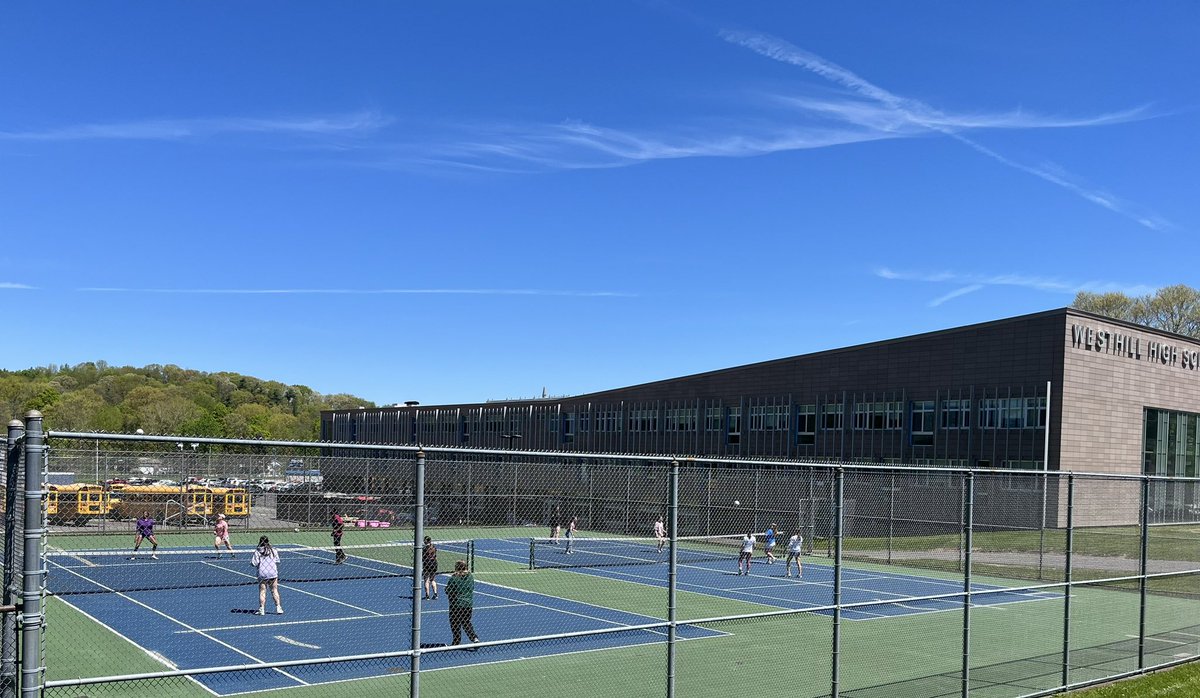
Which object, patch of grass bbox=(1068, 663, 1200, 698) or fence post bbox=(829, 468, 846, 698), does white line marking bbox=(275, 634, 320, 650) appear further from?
patch of grass bbox=(1068, 663, 1200, 698)

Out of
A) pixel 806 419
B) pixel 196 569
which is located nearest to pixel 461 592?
pixel 196 569

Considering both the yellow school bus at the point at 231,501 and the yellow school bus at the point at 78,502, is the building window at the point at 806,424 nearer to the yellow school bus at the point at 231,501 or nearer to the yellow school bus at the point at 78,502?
the yellow school bus at the point at 78,502

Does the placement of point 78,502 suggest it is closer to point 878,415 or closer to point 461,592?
point 461,592

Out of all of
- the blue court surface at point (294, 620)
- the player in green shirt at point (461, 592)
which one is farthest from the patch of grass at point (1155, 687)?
the player in green shirt at point (461, 592)

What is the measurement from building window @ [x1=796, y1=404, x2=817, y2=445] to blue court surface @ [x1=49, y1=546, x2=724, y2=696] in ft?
118

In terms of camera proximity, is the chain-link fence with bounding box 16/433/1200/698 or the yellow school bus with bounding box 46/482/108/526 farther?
the chain-link fence with bounding box 16/433/1200/698

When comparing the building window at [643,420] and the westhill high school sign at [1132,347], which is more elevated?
the westhill high school sign at [1132,347]

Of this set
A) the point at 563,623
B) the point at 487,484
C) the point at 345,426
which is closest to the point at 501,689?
the point at 487,484

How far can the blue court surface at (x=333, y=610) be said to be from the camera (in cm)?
1642

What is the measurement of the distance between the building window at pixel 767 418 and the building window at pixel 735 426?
98 centimetres

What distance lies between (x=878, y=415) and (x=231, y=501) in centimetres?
4948

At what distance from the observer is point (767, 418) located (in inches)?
2413

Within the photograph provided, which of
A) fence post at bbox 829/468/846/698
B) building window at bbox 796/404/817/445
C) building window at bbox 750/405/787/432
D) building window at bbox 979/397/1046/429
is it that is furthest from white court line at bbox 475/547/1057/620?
building window at bbox 750/405/787/432

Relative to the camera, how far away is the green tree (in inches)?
3354
